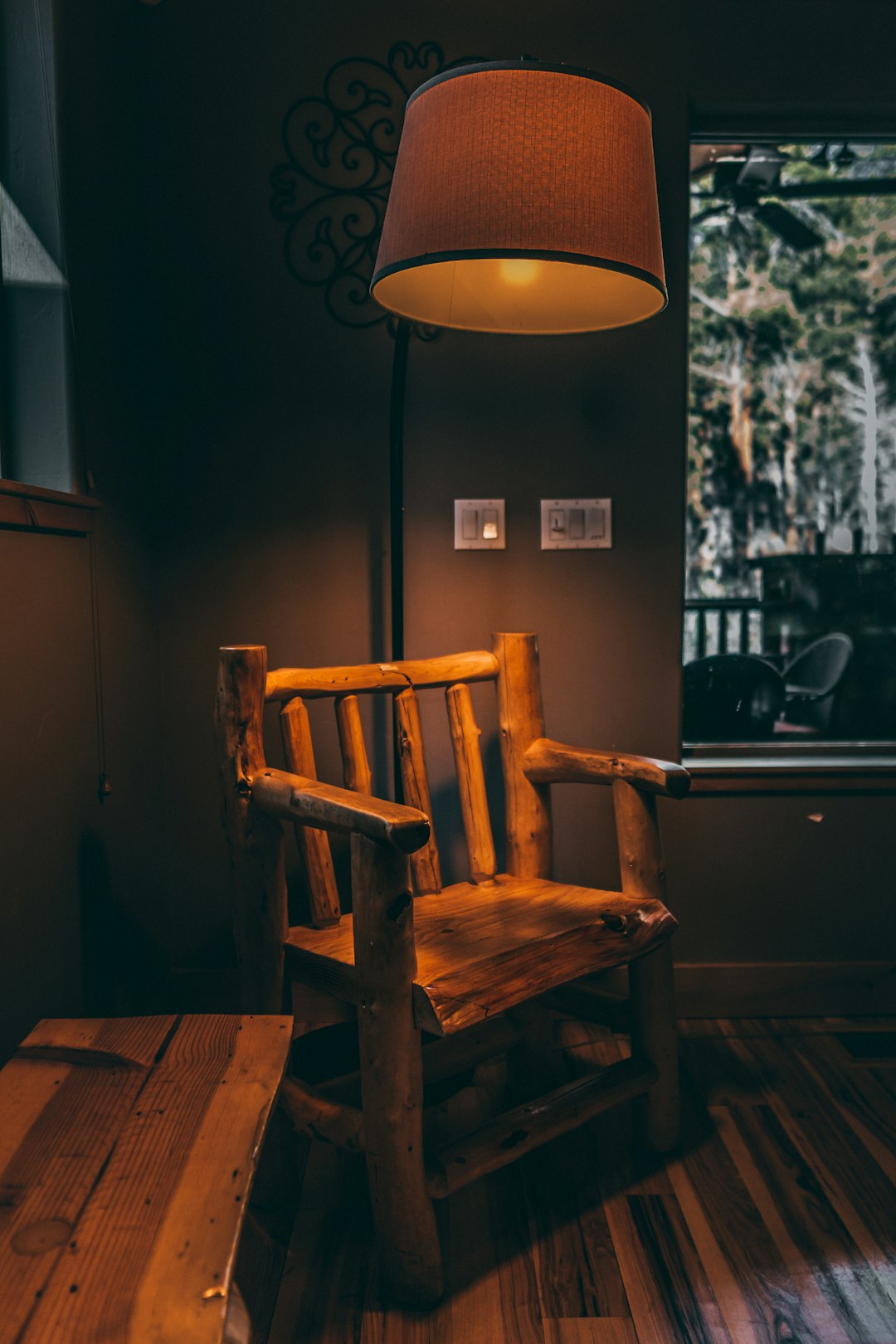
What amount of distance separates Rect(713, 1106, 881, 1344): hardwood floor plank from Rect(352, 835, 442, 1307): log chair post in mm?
535

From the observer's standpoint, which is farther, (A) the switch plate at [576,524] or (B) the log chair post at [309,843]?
(A) the switch plate at [576,524]

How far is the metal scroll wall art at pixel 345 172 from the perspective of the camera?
6.15ft

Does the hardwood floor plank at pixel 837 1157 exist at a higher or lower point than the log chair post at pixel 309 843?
lower

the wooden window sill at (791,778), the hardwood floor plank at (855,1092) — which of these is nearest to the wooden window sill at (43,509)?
the wooden window sill at (791,778)

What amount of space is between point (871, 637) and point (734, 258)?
3.15ft

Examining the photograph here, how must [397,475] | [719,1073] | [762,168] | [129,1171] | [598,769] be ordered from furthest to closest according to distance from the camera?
[762,168], [719,1073], [397,475], [598,769], [129,1171]

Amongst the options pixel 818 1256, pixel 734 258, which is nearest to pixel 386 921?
pixel 818 1256

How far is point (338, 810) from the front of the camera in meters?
1.21

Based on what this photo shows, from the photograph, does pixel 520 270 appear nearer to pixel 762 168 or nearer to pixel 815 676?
pixel 762 168

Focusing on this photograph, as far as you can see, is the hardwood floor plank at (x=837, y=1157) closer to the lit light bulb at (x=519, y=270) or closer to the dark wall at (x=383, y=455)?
the dark wall at (x=383, y=455)

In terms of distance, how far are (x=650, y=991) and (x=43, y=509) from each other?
4.17ft

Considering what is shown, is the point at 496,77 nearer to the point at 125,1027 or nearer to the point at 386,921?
the point at 386,921

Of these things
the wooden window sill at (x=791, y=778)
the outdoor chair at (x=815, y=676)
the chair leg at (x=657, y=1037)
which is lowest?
the chair leg at (x=657, y=1037)

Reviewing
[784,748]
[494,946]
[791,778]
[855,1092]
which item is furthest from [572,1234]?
[784,748]
